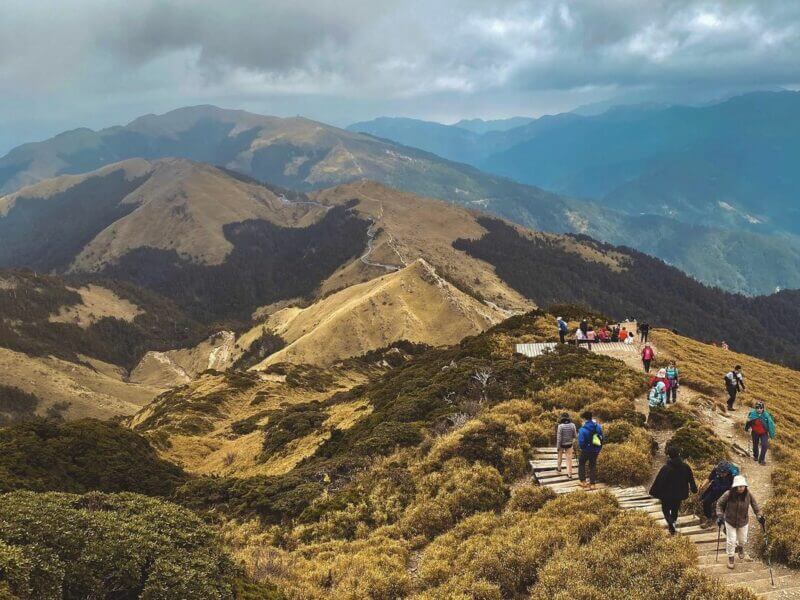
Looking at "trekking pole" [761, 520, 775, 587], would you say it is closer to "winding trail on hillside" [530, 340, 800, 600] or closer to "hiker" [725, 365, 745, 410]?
"winding trail on hillside" [530, 340, 800, 600]

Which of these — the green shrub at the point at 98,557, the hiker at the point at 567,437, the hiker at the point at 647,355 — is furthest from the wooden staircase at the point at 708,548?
the hiker at the point at 647,355

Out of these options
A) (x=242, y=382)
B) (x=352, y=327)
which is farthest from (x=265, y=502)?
(x=352, y=327)

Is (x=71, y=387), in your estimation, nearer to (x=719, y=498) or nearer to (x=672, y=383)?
(x=672, y=383)

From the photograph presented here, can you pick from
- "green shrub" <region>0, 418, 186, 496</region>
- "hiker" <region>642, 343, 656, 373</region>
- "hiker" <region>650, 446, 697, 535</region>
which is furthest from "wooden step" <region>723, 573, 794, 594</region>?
"green shrub" <region>0, 418, 186, 496</region>

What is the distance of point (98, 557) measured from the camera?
11727 millimetres

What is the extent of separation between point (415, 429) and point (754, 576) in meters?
17.1

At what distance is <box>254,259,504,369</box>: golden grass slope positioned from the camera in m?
121

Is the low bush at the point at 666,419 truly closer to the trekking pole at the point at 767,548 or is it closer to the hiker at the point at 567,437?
the hiker at the point at 567,437

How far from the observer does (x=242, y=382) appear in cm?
7994

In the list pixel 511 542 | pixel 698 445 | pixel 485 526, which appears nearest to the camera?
pixel 511 542

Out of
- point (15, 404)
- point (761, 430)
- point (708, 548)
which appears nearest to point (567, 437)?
point (708, 548)

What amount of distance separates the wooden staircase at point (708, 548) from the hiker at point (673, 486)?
560 mm

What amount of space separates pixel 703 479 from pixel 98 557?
64.5ft

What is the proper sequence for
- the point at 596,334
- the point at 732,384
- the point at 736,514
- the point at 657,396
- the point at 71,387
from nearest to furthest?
the point at 736,514 → the point at 657,396 → the point at 732,384 → the point at 596,334 → the point at 71,387
